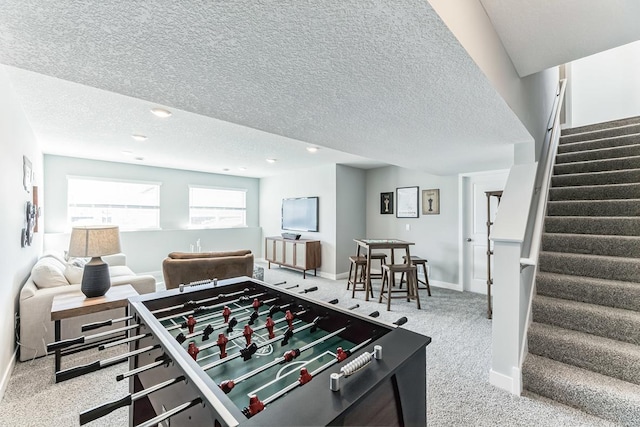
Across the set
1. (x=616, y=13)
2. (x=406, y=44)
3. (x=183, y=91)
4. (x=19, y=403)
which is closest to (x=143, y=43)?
(x=183, y=91)

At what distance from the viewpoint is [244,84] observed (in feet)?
5.02

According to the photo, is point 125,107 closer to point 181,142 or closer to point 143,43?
point 181,142

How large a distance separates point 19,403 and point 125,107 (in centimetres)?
246

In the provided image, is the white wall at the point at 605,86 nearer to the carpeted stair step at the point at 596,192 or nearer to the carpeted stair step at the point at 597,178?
the carpeted stair step at the point at 597,178

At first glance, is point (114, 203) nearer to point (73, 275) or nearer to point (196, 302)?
point (73, 275)

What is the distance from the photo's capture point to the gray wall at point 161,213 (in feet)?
16.1

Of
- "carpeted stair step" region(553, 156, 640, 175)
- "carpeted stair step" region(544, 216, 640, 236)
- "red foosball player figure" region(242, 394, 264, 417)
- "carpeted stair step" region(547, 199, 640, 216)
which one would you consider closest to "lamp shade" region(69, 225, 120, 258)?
"red foosball player figure" region(242, 394, 264, 417)

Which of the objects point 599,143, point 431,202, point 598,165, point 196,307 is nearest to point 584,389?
point 196,307

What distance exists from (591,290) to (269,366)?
271cm

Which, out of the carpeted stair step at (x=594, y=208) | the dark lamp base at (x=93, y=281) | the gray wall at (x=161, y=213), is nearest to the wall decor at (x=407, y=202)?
the carpeted stair step at (x=594, y=208)

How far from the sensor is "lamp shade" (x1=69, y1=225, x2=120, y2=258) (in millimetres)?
2500

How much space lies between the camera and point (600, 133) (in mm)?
3703

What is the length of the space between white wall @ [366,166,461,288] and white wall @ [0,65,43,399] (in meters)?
5.16

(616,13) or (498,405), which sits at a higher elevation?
(616,13)
